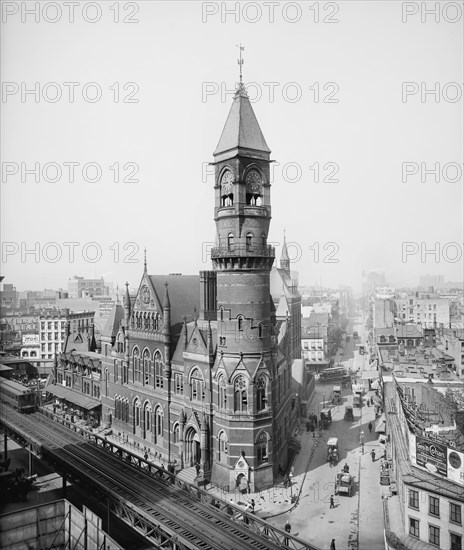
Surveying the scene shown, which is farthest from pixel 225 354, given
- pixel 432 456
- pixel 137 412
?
pixel 432 456

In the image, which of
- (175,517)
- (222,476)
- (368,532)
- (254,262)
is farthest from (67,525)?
(254,262)

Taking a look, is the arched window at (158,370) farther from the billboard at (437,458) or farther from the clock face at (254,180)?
the billboard at (437,458)

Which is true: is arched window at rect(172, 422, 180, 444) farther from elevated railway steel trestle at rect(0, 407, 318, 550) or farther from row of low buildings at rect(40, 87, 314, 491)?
elevated railway steel trestle at rect(0, 407, 318, 550)

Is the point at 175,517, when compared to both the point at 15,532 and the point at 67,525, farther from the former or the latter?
the point at 15,532

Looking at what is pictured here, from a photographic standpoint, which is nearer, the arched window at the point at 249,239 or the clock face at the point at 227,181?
the arched window at the point at 249,239

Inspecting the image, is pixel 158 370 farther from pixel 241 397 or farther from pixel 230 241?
pixel 230 241

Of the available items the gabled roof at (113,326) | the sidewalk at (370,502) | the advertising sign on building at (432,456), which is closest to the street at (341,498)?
the sidewalk at (370,502)
